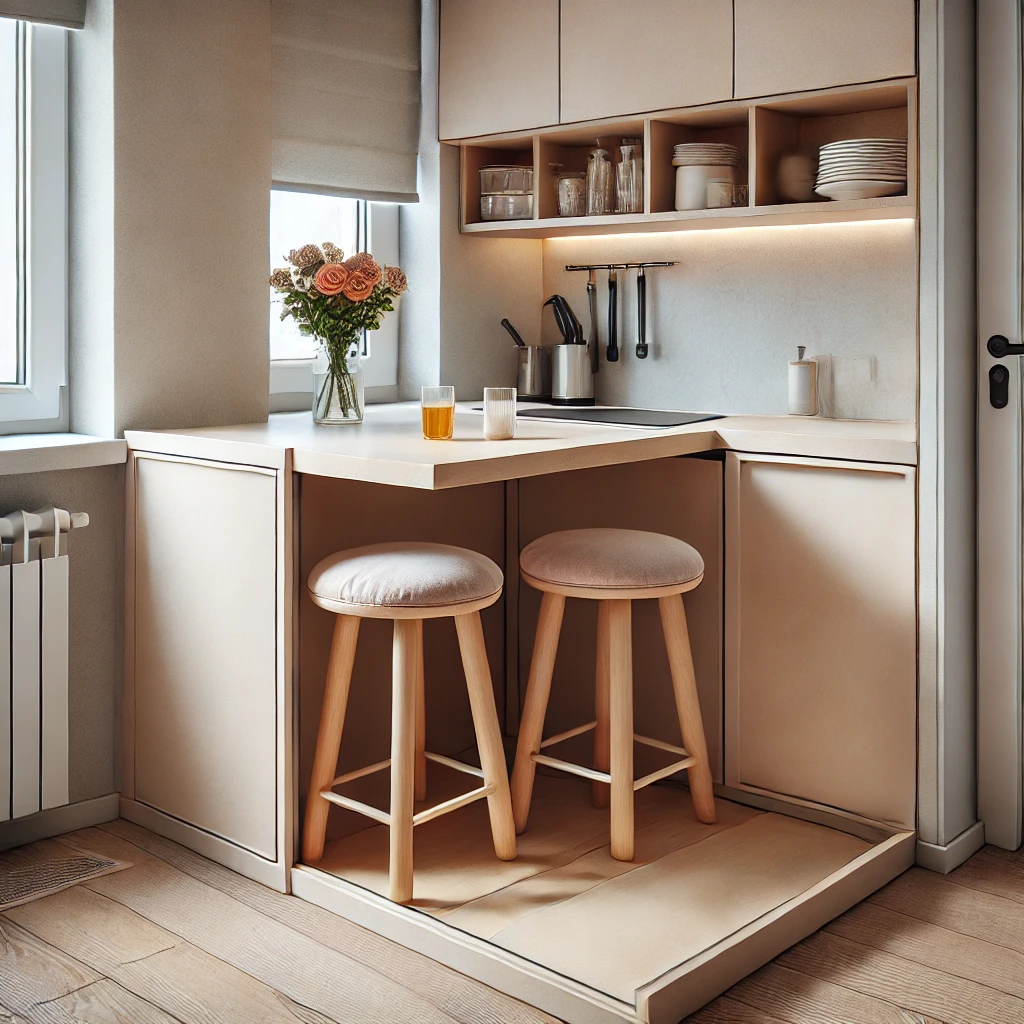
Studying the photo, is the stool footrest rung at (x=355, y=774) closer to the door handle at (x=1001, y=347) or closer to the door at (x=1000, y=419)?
the door at (x=1000, y=419)

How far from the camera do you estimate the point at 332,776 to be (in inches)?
95.7

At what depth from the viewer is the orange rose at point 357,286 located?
2748 mm

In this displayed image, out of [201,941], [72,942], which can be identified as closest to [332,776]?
[201,941]

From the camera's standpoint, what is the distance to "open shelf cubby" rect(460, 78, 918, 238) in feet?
8.77

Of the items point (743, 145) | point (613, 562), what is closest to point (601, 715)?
point (613, 562)

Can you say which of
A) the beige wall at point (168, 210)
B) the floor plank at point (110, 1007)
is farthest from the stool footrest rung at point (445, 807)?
the beige wall at point (168, 210)

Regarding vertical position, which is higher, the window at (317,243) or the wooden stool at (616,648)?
the window at (317,243)

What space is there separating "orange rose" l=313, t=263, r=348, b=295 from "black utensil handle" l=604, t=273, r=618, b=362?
3.03 ft

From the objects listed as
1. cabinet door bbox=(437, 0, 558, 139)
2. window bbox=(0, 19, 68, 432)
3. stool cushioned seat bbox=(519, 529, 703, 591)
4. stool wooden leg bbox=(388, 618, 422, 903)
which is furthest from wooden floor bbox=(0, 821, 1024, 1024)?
cabinet door bbox=(437, 0, 558, 139)

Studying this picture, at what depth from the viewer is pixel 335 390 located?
287 cm

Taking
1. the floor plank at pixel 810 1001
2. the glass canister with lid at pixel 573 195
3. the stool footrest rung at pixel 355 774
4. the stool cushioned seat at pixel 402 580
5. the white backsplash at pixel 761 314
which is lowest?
the floor plank at pixel 810 1001

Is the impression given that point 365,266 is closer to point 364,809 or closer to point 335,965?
point 364,809

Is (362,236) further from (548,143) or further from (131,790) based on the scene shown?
(131,790)

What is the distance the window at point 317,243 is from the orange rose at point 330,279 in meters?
0.43
